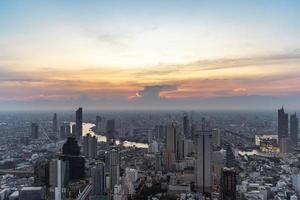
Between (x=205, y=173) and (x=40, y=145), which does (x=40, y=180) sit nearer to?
(x=40, y=145)

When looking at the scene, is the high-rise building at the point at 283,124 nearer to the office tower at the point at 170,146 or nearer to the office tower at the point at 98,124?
the office tower at the point at 170,146

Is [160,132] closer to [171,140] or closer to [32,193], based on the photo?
[171,140]

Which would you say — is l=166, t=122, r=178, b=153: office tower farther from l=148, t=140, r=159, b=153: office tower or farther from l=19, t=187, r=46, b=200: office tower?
l=19, t=187, r=46, b=200: office tower

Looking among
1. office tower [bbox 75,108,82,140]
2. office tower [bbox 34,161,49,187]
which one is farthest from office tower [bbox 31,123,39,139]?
office tower [bbox 75,108,82,140]

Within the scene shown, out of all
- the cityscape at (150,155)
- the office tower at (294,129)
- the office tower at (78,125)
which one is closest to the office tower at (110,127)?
the cityscape at (150,155)

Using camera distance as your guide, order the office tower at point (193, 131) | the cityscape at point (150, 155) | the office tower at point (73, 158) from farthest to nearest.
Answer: the office tower at point (193, 131) < the office tower at point (73, 158) < the cityscape at point (150, 155)

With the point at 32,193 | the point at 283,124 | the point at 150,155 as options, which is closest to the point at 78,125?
the point at 32,193

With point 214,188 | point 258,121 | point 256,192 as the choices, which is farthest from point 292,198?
point 258,121

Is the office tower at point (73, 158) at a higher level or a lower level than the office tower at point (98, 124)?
lower
